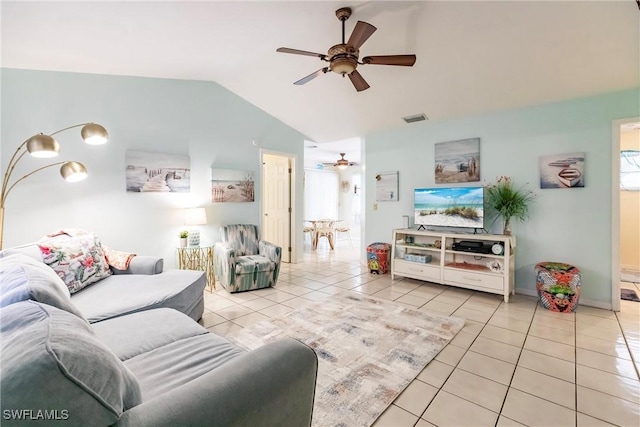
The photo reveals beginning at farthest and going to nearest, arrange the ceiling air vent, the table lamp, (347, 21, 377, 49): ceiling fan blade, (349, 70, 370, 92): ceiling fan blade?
the ceiling air vent < the table lamp < (349, 70, 370, 92): ceiling fan blade < (347, 21, 377, 49): ceiling fan blade

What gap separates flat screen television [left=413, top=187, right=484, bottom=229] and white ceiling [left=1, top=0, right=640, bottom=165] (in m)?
1.14

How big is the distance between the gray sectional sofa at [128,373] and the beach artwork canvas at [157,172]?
2.41 metres

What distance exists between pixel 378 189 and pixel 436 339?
118 inches

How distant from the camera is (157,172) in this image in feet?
Result: 12.3

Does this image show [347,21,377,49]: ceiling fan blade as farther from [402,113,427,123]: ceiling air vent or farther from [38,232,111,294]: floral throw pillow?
[38,232,111,294]: floral throw pillow

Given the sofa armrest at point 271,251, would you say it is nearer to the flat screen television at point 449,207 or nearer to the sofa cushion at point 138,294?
the sofa cushion at point 138,294

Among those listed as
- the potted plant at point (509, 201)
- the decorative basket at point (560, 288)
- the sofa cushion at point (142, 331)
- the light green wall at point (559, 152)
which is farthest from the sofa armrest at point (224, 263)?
the decorative basket at point (560, 288)

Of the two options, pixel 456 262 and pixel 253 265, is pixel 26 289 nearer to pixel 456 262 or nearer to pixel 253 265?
pixel 253 265

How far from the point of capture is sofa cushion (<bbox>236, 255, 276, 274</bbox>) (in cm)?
373

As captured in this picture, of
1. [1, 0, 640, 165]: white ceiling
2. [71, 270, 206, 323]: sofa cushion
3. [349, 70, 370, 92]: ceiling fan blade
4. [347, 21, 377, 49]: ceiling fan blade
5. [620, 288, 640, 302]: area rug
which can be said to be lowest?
[620, 288, 640, 302]: area rug

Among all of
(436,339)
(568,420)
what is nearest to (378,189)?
(436,339)

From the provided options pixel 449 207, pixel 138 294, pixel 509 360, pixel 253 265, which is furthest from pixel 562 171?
pixel 138 294

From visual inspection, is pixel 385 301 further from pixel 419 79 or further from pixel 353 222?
pixel 353 222

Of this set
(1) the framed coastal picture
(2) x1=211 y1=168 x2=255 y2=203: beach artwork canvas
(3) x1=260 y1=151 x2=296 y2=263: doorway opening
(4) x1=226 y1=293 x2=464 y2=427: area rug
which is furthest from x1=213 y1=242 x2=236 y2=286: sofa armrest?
(1) the framed coastal picture
